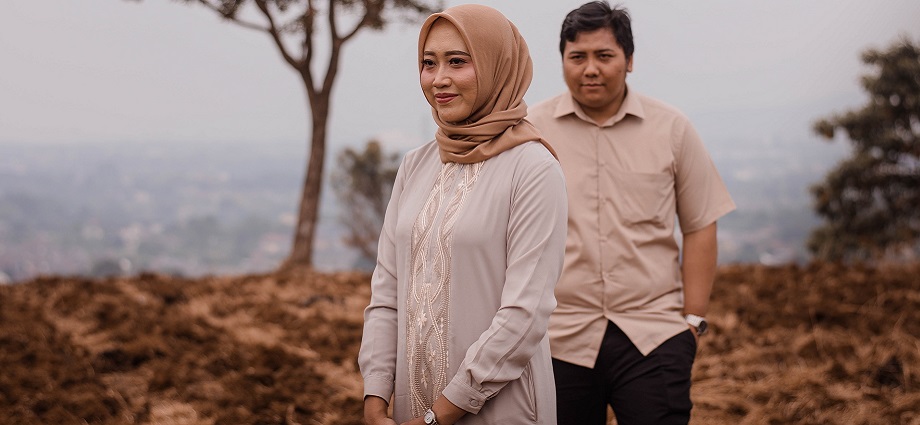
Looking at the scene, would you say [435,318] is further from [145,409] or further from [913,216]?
[913,216]

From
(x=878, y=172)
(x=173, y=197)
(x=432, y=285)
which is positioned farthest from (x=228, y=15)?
(x=173, y=197)

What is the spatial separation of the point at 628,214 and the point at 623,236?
7 centimetres

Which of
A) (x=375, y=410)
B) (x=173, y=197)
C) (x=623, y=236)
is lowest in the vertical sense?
(x=173, y=197)

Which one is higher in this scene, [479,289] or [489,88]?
[489,88]

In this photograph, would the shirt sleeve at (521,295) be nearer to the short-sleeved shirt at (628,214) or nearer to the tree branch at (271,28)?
the short-sleeved shirt at (628,214)

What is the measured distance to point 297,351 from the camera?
17.3ft

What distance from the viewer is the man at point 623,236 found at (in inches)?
111

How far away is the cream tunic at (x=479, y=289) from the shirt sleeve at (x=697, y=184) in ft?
3.37

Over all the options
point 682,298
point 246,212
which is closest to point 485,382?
point 682,298

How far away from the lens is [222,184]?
55.2 meters

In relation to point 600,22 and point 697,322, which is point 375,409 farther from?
point 600,22

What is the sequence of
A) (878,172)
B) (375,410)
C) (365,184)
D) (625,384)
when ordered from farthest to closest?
(365,184) < (878,172) < (625,384) < (375,410)

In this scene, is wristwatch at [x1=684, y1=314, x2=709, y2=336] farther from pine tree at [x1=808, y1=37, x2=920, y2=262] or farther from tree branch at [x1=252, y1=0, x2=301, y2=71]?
pine tree at [x1=808, y1=37, x2=920, y2=262]

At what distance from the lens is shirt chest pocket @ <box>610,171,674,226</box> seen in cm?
291
